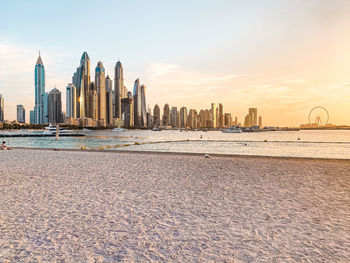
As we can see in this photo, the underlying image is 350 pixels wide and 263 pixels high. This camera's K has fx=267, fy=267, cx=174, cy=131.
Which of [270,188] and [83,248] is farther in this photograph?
[270,188]

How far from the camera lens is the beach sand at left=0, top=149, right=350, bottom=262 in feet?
15.1

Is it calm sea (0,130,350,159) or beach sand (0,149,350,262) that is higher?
beach sand (0,149,350,262)

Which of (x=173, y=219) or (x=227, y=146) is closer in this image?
(x=173, y=219)

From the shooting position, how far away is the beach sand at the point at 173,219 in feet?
15.1

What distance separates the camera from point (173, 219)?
247 inches

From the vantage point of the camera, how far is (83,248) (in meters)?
4.75

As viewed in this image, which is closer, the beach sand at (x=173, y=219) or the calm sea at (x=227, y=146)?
the beach sand at (x=173, y=219)

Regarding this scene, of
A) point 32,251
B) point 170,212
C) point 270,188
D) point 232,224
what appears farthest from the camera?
point 270,188

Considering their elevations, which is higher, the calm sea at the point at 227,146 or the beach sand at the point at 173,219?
the beach sand at the point at 173,219

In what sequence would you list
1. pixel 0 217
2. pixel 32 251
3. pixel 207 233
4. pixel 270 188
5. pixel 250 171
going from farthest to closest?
1. pixel 250 171
2. pixel 270 188
3. pixel 0 217
4. pixel 207 233
5. pixel 32 251

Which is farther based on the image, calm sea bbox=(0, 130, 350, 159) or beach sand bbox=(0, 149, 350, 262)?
calm sea bbox=(0, 130, 350, 159)

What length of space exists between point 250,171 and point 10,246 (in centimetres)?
1119

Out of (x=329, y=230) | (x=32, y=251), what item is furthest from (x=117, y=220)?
(x=329, y=230)

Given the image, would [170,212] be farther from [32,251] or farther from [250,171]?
[250,171]
